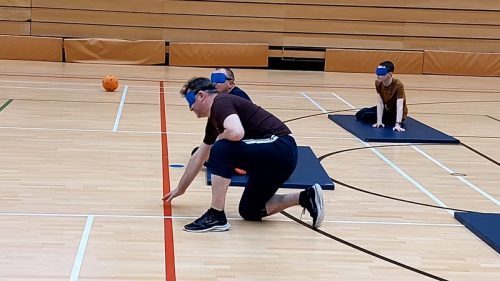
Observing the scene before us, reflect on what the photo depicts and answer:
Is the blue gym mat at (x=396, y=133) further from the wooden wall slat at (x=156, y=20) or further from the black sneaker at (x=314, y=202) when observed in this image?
the wooden wall slat at (x=156, y=20)

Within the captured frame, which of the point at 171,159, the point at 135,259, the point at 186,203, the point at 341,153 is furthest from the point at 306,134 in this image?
the point at 135,259

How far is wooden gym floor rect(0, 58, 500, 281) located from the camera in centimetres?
Result: 442

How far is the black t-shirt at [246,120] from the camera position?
4.82 m

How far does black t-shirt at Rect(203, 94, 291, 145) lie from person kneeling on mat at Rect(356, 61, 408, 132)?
12.7ft

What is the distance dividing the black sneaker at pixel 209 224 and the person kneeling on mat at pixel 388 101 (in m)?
4.25

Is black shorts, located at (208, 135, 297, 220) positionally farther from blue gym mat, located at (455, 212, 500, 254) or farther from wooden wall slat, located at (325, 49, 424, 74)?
wooden wall slat, located at (325, 49, 424, 74)

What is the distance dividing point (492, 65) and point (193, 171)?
42.8 feet

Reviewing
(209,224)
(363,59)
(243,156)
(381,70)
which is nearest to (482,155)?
(381,70)

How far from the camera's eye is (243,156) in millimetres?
4922

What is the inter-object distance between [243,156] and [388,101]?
15.1 ft

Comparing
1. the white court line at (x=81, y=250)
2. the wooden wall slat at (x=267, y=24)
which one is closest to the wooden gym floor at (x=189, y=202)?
the white court line at (x=81, y=250)

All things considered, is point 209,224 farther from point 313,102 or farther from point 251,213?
point 313,102

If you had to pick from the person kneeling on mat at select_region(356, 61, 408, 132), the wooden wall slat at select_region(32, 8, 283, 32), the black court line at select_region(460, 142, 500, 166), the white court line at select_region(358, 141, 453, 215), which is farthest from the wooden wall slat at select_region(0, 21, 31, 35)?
the black court line at select_region(460, 142, 500, 166)

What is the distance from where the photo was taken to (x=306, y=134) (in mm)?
8961
